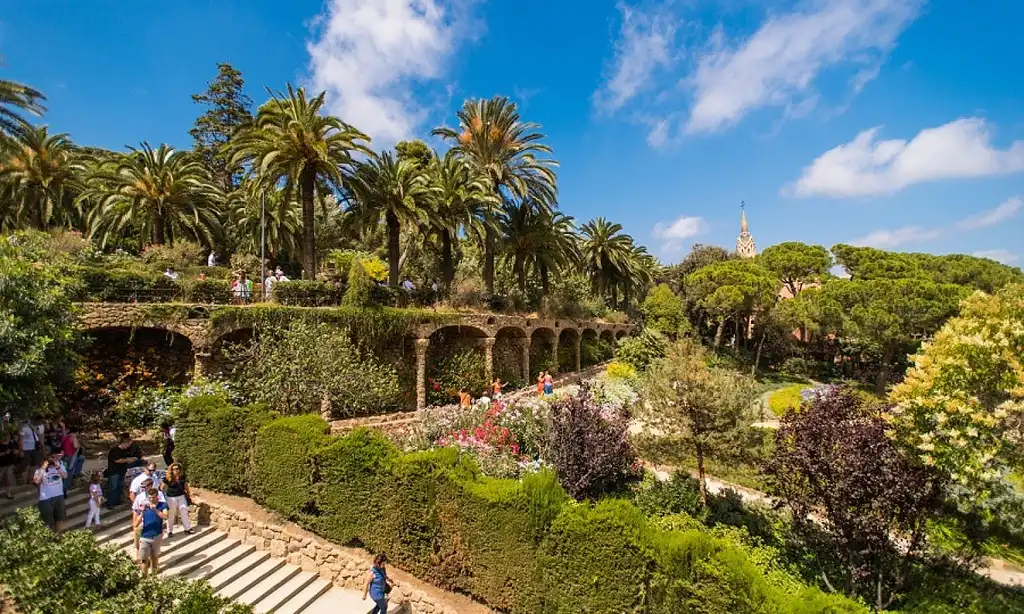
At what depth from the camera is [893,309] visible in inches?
1160

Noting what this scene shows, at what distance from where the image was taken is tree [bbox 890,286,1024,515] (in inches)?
313

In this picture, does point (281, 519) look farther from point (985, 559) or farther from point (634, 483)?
point (985, 559)

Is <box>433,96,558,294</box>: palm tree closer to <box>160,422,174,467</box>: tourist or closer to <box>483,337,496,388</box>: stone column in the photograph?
<box>483,337,496,388</box>: stone column

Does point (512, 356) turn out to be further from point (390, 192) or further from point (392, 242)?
point (390, 192)

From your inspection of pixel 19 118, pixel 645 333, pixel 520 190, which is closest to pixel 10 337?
pixel 19 118

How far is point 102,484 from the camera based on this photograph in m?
10.5

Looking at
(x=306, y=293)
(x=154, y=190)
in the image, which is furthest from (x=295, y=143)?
(x=154, y=190)

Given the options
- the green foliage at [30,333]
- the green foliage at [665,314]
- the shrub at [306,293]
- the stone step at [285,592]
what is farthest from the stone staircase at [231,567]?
the green foliage at [665,314]

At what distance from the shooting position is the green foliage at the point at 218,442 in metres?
11.5

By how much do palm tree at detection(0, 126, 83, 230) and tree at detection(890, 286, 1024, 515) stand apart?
1258 inches

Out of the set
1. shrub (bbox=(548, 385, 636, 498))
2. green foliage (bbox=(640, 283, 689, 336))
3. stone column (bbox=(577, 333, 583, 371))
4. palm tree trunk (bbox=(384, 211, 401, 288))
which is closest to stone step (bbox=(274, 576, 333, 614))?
shrub (bbox=(548, 385, 636, 498))

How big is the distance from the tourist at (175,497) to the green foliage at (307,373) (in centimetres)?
424

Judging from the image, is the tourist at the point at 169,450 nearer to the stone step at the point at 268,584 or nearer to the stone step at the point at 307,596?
the stone step at the point at 268,584

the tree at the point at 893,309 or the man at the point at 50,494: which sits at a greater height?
the tree at the point at 893,309
